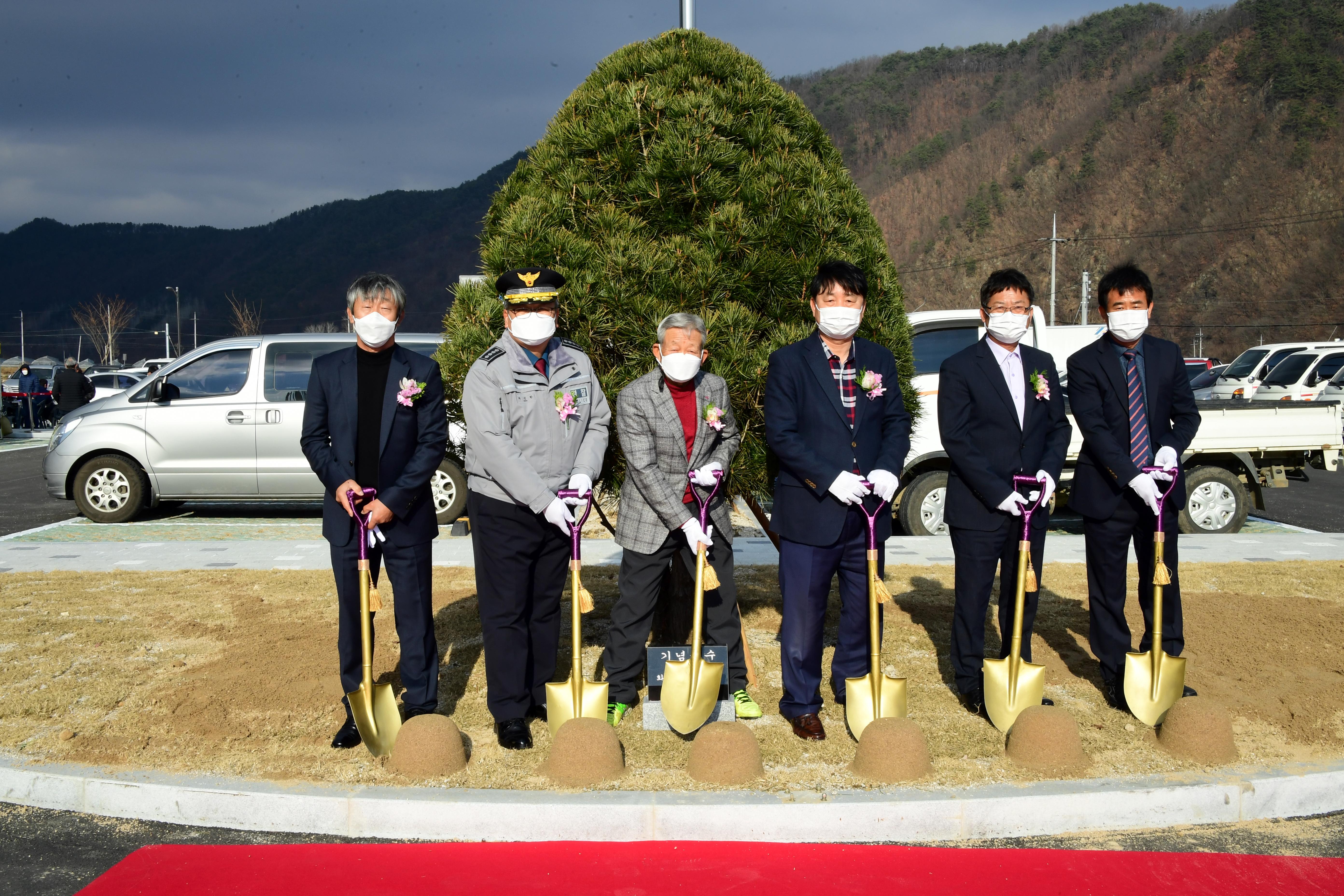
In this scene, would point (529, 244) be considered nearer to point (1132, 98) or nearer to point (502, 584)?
point (502, 584)

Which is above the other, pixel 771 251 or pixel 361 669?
pixel 771 251

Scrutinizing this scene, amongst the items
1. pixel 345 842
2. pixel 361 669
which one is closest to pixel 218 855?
pixel 345 842

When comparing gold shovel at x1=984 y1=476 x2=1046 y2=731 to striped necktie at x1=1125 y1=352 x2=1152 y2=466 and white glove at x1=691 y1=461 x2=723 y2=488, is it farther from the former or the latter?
white glove at x1=691 y1=461 x2=723 y2=488

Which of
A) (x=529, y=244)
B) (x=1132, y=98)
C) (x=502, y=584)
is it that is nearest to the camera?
(x=502, y=584)

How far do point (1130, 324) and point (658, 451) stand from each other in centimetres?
237

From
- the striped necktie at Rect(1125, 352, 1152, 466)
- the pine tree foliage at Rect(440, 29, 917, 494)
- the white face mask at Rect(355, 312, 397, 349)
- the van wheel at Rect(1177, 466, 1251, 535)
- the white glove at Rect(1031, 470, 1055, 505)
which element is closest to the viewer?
the white face mask at Rect(355, 312, 397, 349)

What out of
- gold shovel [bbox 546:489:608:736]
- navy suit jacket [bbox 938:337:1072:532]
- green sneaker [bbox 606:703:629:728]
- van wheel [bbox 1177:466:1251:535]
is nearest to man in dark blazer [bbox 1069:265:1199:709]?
navy suit jacket [bbox 938:337:1072:532]

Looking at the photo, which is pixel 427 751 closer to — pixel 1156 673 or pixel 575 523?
pixel 575 523

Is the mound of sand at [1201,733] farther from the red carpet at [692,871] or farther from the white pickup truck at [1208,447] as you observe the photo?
the white pickup truck at [1208,447]

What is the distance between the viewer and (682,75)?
5.30 meters

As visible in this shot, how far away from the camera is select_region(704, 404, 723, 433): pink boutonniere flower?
181 inches

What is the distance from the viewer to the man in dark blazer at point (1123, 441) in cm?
495

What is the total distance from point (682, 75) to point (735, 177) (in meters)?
0.63

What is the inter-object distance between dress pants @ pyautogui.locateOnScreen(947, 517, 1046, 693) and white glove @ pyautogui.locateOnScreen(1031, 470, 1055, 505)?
0.16 metres
